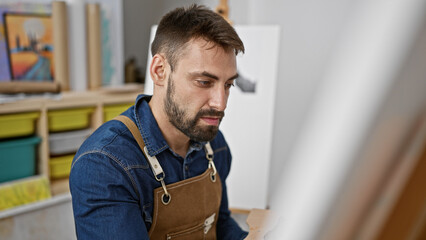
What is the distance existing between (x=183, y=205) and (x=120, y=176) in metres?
0.20

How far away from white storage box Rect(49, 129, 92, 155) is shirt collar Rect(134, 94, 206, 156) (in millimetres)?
1153

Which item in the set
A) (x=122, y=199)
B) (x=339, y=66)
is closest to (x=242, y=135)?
(x=122, y=199)

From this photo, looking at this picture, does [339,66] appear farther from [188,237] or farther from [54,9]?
[54,9]

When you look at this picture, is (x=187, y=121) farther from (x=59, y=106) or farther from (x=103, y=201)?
(x=59, y=106)

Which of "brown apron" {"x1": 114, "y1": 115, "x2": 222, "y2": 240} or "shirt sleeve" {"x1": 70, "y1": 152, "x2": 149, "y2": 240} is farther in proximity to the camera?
"brown apron" {"x1": 114, "y1": 115, "x2": 222, "y2": 240}

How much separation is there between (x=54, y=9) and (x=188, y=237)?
1617mm

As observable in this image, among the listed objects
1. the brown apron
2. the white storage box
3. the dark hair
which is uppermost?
the dark hair

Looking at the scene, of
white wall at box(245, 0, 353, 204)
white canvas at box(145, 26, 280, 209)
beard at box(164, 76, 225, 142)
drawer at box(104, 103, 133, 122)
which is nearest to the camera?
beard at box(164, 76, 225, 142)

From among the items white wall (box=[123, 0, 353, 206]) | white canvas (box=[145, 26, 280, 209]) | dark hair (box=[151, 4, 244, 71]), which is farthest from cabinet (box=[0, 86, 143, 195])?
dark hair (box=[151, 4, 244, 71])

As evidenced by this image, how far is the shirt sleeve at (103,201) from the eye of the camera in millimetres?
734

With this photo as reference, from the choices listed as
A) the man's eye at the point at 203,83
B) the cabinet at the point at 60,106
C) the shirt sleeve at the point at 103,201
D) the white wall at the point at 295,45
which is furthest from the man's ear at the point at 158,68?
the cabinet at the point at 60,106

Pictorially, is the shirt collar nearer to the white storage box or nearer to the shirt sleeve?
the shirt sleeve

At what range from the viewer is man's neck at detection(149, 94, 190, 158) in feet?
3.09

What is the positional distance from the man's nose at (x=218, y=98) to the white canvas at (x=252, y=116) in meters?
0.80
